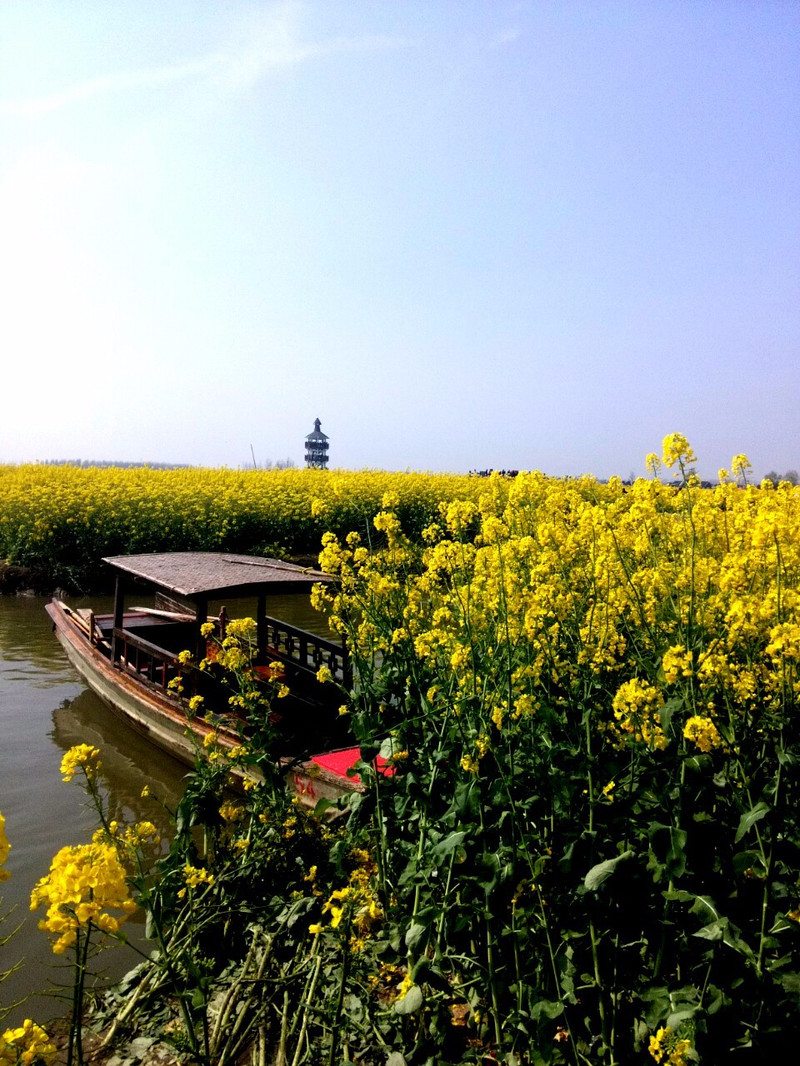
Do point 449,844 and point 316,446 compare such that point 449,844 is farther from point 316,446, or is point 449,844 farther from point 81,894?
point 316,446

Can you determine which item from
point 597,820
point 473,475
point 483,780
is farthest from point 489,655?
point 473,475

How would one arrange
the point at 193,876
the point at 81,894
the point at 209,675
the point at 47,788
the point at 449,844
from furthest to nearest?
1. the point at 47,788
2. the point at 209,675
3. the point at 193,876
4. the point at 449,844
5. the point at 81,894

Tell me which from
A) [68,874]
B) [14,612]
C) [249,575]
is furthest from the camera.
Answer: [14,612]

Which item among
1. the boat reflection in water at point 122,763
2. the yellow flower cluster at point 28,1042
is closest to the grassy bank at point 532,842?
the yellow flower cluster at point 28,1042

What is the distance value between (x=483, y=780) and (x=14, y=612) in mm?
13204

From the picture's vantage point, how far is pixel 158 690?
7609mm

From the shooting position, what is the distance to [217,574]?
7160mm

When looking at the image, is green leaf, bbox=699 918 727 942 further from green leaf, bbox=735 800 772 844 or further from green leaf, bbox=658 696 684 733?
green leaf, bbox=658 696 684 733

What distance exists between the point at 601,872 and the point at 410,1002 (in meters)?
0.76

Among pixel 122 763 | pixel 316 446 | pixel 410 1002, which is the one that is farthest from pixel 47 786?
pixel 316 446

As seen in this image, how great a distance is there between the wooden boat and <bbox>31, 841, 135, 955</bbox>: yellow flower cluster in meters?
2.95

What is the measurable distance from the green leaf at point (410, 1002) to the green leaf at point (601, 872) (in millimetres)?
657

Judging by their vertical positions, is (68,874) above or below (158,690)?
above

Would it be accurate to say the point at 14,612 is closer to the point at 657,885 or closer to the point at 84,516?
the point at 84,516
